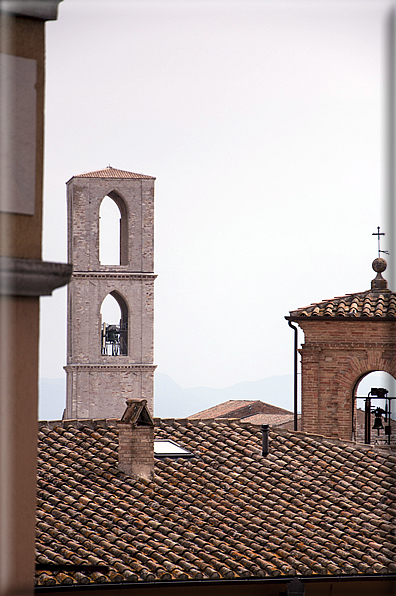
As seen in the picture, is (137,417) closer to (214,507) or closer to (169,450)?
(169,450)

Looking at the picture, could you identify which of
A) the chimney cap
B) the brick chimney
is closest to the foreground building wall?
the brick chimney

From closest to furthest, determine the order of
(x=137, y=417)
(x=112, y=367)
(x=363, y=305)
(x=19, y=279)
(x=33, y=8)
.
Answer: (x=19, y=279)
(x=33, y=8)
(x=137, y=417)
(x=363, y=305)
(x=112, y=367)

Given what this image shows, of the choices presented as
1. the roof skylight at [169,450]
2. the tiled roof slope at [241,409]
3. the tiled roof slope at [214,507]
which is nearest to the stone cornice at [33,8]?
the tiled roof slope at [214,507]

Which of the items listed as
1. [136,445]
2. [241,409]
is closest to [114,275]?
[241,409]

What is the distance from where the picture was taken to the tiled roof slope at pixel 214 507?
598 centimetres

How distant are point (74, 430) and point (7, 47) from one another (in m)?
5.78

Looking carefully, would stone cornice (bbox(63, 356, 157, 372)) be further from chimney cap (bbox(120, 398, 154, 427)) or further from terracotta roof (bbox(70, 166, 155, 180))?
chimney cap (bbox(120, 398, 154, 427))

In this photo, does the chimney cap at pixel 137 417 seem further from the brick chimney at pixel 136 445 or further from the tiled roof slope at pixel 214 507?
the tiled roof slope at pixel 214 507

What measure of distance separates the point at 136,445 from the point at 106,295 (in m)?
20.1

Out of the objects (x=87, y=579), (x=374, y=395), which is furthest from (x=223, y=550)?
(x=374, y=395)

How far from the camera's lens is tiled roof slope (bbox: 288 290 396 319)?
415 inches

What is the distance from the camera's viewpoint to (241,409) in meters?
22.3

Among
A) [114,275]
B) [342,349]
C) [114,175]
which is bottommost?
[342,349]

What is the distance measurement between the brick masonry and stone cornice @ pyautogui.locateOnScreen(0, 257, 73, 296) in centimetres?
839
